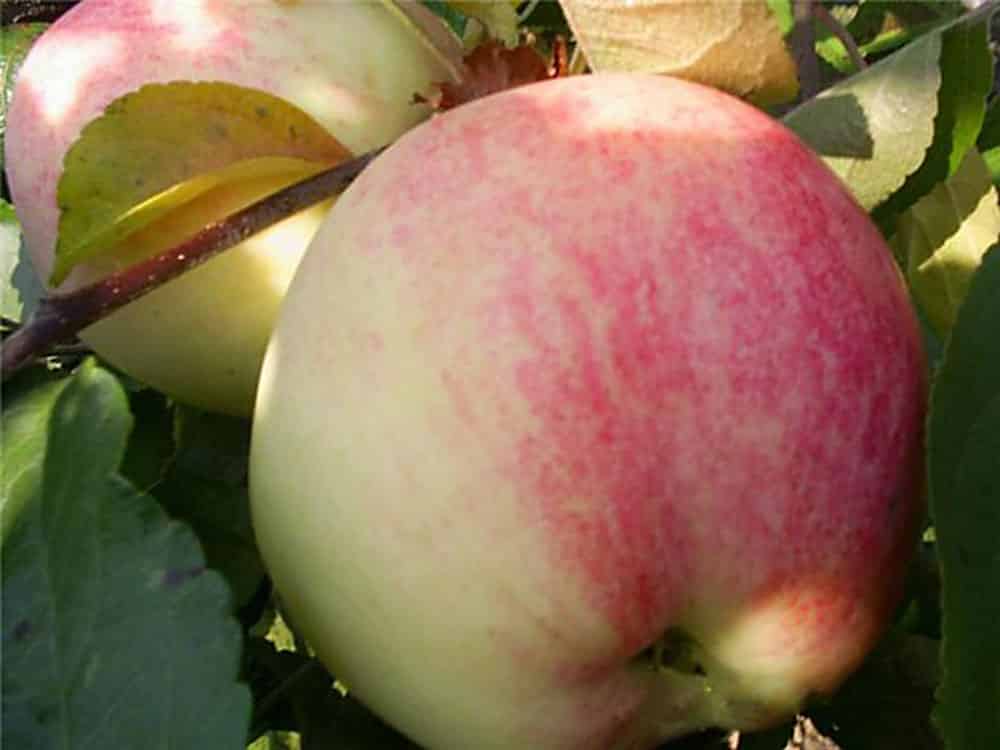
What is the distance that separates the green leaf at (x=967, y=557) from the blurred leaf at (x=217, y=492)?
322 mm

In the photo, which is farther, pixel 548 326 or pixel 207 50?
pixel 207 50

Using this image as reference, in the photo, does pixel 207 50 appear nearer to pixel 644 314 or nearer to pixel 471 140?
pixel 471 140

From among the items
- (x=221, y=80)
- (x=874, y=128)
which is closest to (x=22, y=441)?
(x=221, y=80)

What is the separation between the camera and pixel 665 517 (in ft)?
1.79

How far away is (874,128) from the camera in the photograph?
712mm

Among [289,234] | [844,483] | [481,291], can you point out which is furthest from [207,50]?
[844,483]

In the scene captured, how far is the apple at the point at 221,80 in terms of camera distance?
2.29 ft

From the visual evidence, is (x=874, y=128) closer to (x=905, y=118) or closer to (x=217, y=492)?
(x=905, y=118)

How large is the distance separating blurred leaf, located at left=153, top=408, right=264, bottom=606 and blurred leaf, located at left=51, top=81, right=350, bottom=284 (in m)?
0.13

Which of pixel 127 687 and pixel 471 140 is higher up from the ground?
pixel 471 140

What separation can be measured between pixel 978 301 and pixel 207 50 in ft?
1.29

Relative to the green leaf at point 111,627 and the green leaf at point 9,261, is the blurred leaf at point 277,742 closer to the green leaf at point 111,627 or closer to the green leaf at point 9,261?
the green leaf at point 9,261

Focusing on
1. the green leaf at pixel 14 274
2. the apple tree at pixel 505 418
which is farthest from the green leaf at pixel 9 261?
the apple tree at pixel 505 418

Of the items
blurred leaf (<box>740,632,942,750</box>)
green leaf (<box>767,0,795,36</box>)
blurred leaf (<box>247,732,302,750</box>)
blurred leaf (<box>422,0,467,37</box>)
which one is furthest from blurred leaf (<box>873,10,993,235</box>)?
blurred leaf (<box>247,732,302,750</box>)
